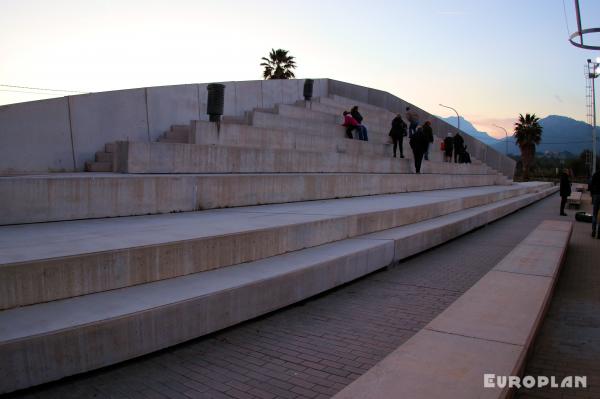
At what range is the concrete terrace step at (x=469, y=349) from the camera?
272cm

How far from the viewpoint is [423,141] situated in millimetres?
15844

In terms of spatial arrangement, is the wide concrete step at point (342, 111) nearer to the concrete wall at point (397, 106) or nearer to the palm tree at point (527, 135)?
the concrete wall at point (397, 106)

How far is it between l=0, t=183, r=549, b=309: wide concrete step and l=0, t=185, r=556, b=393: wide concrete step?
11 centimetres

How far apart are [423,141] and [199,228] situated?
1210 centimetres

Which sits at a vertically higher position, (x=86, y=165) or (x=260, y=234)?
(x=86, y=165)

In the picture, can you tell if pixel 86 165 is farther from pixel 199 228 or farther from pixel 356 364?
pixel 356 364

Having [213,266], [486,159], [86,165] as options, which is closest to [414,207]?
[213,266]

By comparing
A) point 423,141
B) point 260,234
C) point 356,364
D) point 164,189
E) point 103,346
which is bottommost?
point 356,364

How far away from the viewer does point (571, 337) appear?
458cm

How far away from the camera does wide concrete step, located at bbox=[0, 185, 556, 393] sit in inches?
115

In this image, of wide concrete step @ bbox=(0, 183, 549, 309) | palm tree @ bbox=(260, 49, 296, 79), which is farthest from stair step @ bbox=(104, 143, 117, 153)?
palm tree @ bbox=(260, 49, 296, 79)

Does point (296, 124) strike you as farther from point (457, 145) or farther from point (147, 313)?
point (457, 145)

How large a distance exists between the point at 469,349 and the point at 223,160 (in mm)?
6562

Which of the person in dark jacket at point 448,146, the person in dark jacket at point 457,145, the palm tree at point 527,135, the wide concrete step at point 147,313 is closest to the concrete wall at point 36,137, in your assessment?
the wide concrete step at point 147,313
